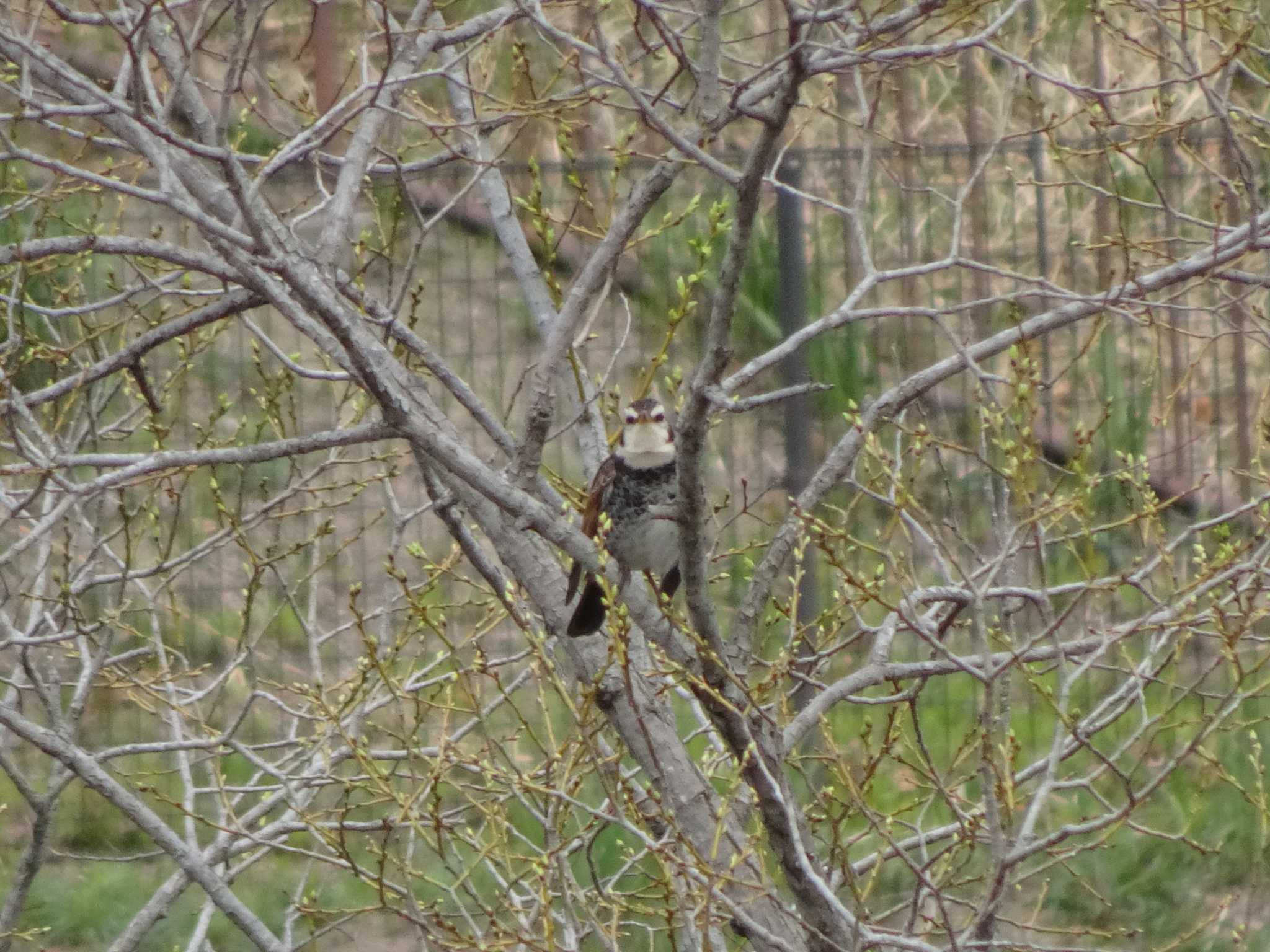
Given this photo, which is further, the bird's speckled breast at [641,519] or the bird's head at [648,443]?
the bird's head at [648,443]

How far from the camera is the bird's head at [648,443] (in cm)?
444

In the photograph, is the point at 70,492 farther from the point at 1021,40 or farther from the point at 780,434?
the point at 1021,40

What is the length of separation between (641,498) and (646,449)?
0.46 ft

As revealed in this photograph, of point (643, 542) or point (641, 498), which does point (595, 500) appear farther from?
point (641, 498)

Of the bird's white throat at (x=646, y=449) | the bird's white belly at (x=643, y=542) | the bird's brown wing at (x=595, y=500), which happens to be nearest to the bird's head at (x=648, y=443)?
the bird's white throat at (x=646, y=449)

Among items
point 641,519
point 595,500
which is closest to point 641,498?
point 641,519

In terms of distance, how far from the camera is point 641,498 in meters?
4.42

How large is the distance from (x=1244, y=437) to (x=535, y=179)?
524 cm

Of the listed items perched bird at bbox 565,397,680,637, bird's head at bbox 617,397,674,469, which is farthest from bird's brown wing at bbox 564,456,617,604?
bird's head at bbox 617,397,674,469

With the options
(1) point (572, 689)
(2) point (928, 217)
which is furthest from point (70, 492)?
(2) point (928, 217)

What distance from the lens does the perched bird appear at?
421 cm

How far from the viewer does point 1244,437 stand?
24.4 feet

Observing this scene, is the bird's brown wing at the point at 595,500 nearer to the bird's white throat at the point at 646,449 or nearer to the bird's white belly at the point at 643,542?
the bird's white belly at the point at 643,542

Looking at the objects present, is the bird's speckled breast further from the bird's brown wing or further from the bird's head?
Answer: the bird's brown wing
